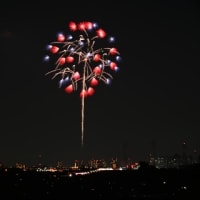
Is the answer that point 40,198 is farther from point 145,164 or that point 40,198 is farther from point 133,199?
point 145,164

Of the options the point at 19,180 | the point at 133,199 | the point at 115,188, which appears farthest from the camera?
the point at 19,180

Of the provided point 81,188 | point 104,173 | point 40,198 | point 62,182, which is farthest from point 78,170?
point 40,198

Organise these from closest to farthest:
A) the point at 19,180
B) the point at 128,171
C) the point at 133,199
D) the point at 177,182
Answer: the point at 133,199 → the point at 177,182 → the point at 19,180 → the point at 128,171

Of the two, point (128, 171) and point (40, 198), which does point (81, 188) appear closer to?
point (40, 198)

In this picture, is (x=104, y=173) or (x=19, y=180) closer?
(x=19, y=180)

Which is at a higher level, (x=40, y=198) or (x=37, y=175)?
(x=37, y=175)

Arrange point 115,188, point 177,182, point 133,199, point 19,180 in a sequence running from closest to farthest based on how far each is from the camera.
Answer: point 133,199
point 115,188
point 177,182
point 19,180
